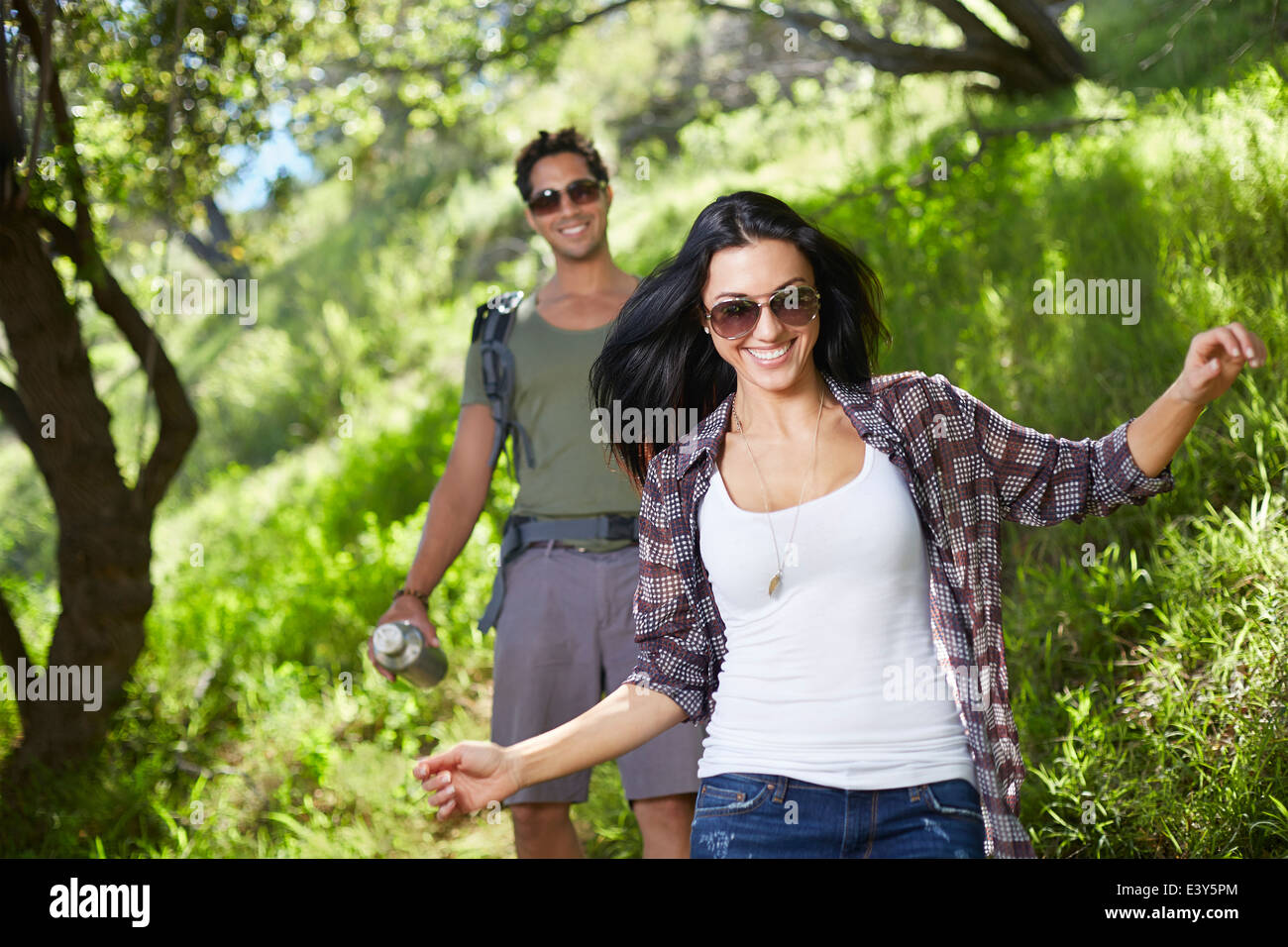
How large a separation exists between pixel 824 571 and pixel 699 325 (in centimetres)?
76

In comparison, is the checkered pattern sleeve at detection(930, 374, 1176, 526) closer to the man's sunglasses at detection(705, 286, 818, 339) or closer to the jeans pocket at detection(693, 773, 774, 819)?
the man's sunglasses at detection(705, 286, 818, 339)

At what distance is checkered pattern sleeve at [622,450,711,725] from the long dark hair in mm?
274

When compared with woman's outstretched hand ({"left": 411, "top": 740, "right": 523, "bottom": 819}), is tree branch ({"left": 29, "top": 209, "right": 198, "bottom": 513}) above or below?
above

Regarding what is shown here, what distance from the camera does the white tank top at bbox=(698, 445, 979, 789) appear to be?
2168 mm

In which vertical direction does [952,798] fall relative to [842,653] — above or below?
below

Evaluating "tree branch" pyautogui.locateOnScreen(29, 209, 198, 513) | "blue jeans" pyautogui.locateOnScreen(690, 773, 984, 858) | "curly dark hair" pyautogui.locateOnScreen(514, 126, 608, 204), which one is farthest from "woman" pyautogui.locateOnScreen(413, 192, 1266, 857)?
"tree branch" pyautogui.locateOnScreen(29, 209, 198, 513)

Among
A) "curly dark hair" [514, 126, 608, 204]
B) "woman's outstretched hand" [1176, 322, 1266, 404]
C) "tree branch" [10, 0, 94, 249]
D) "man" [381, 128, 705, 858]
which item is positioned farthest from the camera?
"tree branch" [10, 0, 94, 249]

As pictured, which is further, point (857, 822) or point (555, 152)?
point (555, 152)

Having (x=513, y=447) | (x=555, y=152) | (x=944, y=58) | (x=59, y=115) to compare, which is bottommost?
(x=513, y=447)

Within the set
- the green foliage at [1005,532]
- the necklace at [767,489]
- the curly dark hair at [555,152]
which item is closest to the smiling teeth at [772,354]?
the necklace at [767,489]

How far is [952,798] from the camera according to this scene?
215 centimetres

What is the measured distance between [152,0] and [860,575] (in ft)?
16.8

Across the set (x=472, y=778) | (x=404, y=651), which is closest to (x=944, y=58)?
(x=404, y=651)

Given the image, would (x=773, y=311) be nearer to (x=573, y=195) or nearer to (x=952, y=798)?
(x=952, y=798)
